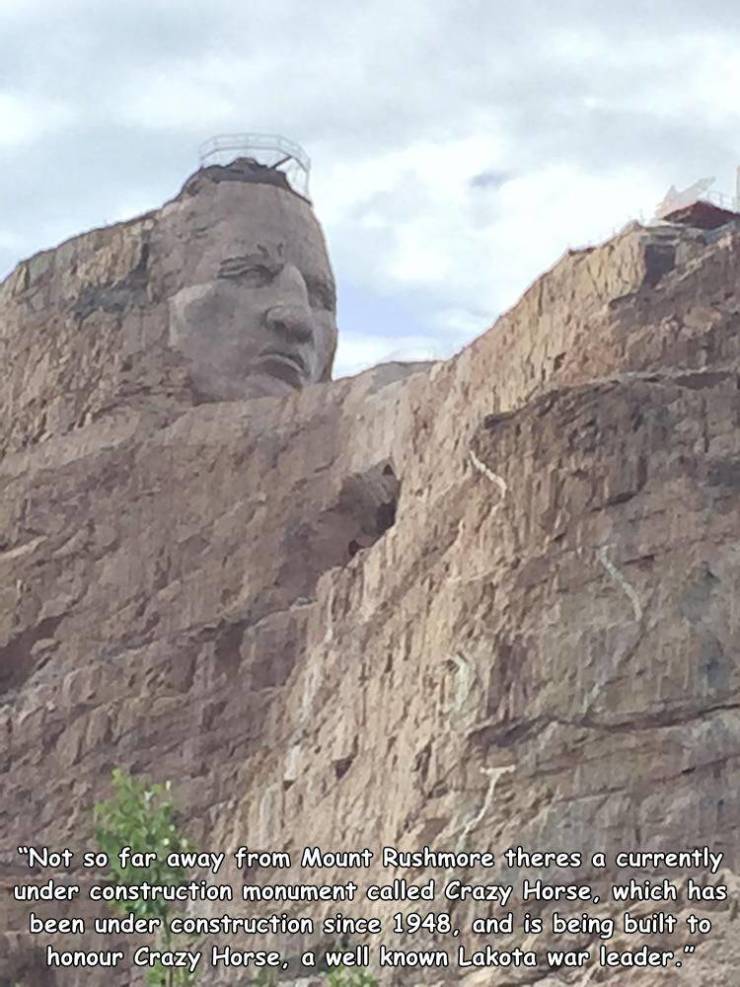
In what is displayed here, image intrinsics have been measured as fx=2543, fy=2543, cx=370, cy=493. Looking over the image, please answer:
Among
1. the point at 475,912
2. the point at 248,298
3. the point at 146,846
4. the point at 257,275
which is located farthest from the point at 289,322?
Answer: the point at 146,846

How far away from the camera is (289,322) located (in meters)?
31.8

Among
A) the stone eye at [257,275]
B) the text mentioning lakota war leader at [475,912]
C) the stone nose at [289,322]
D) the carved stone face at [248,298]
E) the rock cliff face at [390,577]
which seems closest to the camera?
the text mentioning lakota war leader at [475,912]

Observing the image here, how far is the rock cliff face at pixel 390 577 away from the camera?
77.5 ft

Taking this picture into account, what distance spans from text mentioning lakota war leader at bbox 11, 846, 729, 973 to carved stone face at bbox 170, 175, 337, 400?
7701 mm

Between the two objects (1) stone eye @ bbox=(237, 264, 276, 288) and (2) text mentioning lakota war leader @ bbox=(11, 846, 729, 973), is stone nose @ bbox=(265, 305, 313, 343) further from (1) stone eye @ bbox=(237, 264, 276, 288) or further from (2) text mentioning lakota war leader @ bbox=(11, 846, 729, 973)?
(2) text mentioning lakota war leader @ bbox=(11, 846, 729, 973)

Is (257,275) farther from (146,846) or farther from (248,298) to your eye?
(146,846)

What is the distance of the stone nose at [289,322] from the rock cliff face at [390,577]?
4.53 feet

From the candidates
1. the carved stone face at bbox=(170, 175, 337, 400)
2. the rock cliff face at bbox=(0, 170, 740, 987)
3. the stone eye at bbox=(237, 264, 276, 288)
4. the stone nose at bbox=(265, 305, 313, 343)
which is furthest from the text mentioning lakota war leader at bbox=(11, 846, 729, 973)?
the stone eye at bbox=(237, 264, 276, 288)

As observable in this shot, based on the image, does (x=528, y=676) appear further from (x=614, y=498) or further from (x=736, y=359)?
(x=736, y=359)

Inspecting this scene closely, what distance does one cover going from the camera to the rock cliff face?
23.6 metres

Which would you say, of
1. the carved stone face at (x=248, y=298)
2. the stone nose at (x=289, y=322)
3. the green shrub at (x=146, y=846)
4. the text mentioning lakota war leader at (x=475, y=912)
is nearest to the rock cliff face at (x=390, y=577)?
the text mentioning lakota war leader at (x=475, y=912)

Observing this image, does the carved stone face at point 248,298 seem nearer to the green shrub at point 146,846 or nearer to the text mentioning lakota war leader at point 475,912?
the text mentioning lakota war leader at point 475,912

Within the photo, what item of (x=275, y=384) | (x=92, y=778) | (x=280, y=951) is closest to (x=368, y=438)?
(x=275, y=384)

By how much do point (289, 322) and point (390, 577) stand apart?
5644mm
